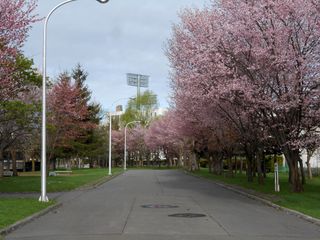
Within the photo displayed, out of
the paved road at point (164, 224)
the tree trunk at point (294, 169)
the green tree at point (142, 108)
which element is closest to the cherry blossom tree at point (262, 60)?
the tree trunk at point (294, 169)

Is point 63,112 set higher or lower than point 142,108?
lower

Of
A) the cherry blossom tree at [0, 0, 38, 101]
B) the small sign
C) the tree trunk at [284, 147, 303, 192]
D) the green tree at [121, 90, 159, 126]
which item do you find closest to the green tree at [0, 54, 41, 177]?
the cherry blossom tree at [0, 0, 38, 101]

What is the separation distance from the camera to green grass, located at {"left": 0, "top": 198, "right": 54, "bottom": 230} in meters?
14.4

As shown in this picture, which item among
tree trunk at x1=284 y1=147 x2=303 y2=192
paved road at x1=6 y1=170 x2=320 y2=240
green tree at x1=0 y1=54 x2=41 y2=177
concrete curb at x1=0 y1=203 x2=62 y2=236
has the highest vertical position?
green tree at x1=0 y1=54 x2=41 y2=177

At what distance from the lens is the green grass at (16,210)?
14.4 meters

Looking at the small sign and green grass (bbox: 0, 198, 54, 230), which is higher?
the small sign

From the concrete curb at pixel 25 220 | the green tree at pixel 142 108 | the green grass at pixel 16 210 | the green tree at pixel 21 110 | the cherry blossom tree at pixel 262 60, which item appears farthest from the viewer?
the green tree at pixel 142 108

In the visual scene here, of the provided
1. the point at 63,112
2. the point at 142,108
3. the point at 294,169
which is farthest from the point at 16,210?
the point at 142,108

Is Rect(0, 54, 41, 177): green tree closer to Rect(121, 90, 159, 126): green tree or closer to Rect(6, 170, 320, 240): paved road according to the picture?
Rect(6, 170, 320, 240): paved road

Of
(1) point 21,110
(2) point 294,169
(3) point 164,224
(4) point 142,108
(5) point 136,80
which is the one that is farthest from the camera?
(5) point 136,80

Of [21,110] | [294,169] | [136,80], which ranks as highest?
[136,80]

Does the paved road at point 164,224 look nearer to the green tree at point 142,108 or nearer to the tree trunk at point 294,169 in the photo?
the tree trunk at point 294,169

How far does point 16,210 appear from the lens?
16.9 m

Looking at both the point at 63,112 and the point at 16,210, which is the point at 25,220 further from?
the point at 63,112
